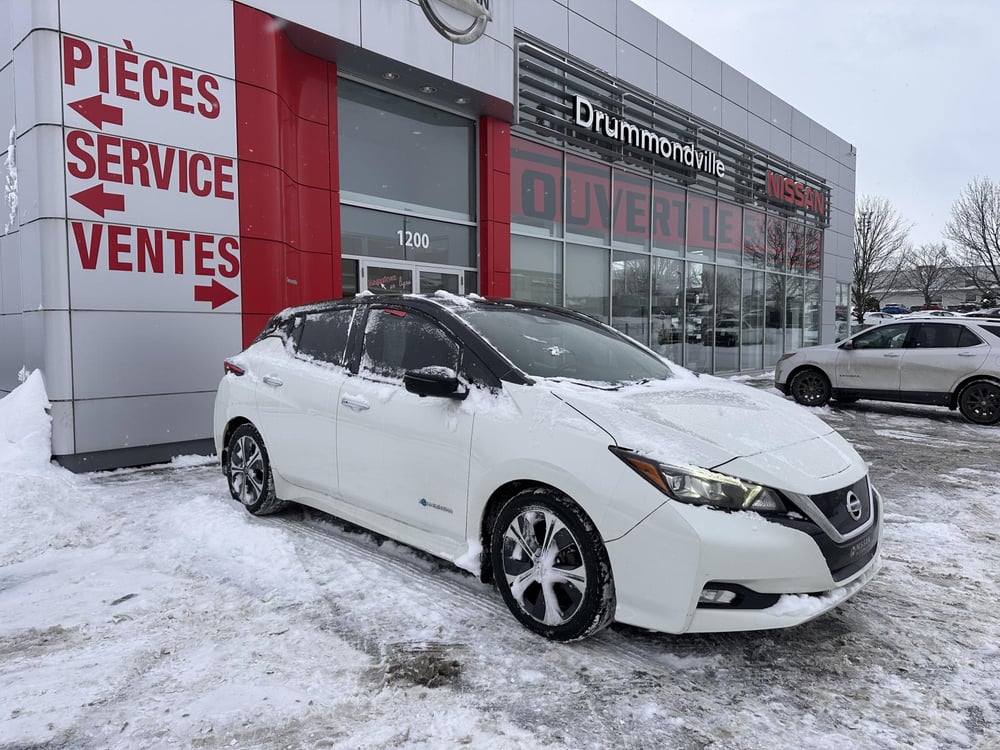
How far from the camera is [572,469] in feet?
9.36

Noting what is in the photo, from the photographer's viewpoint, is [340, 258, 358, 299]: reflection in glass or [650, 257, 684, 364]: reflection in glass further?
[650, 257, 684, 364]: reflection in glass

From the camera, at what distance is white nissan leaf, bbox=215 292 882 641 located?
266 cm

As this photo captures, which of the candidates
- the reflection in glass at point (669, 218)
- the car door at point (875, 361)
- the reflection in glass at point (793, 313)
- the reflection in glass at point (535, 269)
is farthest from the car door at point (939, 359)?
the reflection in glass at point (793, 313)

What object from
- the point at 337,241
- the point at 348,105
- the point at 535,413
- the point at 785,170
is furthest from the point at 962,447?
the point at 785,170

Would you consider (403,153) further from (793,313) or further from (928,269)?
(928,269)

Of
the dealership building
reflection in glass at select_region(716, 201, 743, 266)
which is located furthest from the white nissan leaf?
reflection in glass at select_region(716, 201, 743, 266)

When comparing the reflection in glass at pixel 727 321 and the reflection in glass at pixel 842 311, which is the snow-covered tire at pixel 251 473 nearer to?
the reflection in glass at pixel 727 321

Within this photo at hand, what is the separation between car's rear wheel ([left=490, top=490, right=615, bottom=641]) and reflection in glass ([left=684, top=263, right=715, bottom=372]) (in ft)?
44.1

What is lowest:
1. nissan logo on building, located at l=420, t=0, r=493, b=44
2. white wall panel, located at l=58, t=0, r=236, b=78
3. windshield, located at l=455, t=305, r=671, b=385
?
windshield, located at l=455, t=305, r=671, b=385

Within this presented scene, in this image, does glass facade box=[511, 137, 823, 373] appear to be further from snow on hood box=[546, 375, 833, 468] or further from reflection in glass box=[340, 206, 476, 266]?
snow on hood box=[546, 375, 833, 468]

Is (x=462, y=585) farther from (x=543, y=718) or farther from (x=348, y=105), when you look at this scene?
(x=348, y=105)

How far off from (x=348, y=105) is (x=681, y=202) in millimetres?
9078

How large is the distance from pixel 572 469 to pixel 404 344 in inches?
59.1

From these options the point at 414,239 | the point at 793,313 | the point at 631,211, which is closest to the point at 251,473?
the point at 414,239
